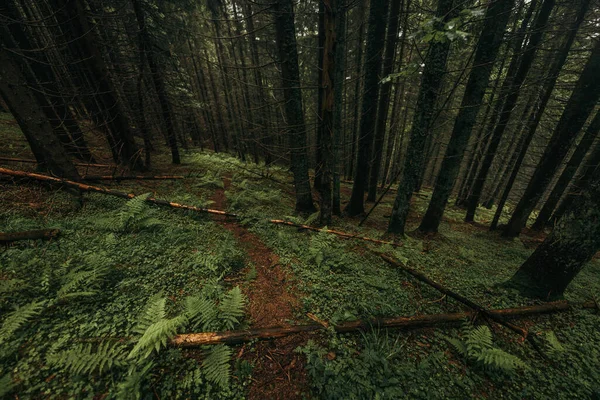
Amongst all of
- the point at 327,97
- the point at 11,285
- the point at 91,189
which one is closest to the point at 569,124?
the point at 327,97

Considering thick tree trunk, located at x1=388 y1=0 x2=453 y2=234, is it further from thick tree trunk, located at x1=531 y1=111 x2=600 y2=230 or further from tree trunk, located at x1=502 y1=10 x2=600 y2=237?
tree trunk, located at x1=502 y1=10 x2=600 y2=237

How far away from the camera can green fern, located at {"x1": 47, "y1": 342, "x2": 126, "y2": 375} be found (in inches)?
92.6

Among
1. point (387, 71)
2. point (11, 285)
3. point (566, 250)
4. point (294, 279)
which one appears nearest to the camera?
point (11, 285)

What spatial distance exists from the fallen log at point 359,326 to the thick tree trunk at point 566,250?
41cm

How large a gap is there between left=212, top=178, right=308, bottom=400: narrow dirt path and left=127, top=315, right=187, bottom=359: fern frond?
938 millimetres

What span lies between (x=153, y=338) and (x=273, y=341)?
1.49 metres

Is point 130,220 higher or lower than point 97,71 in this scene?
lower

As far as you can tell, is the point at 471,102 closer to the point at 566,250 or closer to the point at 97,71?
the point at 566,250

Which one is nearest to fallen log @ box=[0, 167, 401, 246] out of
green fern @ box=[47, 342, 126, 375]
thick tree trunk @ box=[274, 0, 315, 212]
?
thick tree trunk @ box=[274, 0, 315, 212]

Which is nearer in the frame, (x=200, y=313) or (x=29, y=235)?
(x=200, y=313)

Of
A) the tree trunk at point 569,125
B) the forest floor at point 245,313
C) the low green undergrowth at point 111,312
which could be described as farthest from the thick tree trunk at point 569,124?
the low green undergrowth at point 111,312

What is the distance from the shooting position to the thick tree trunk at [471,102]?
608 centimetres

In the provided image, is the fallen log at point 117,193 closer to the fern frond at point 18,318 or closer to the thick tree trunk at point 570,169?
the fern frond at point 18,318

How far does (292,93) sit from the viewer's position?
722 cm
